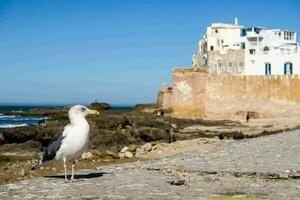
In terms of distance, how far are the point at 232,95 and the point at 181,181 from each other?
41.1m

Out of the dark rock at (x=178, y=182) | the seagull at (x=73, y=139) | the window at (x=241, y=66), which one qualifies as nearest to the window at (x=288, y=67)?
the window at (x=241, y=66)

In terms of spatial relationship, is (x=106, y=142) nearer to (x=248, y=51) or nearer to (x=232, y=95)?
(x=232, y=95)

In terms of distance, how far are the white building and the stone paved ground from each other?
50911 mm

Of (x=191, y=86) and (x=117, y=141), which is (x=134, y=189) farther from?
(x=191, y=86)

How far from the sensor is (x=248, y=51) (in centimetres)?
6700

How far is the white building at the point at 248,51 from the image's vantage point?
204 ft

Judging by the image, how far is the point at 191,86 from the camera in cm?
5047

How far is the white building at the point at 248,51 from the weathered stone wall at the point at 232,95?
44.5ft

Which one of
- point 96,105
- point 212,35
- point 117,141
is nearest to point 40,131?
point 117,141

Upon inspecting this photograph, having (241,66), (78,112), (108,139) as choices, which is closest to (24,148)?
(108,139)

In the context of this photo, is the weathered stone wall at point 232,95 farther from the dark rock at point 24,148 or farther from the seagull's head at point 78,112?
the seagull's head at point 78,112

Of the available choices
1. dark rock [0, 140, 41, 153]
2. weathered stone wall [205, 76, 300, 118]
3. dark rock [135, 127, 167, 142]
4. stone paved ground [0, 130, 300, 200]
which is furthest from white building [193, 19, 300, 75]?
stone paved ground [0, 130, 300, 200]

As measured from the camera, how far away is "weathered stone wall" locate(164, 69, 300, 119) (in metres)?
47.1

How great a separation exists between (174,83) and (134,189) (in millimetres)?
43886
